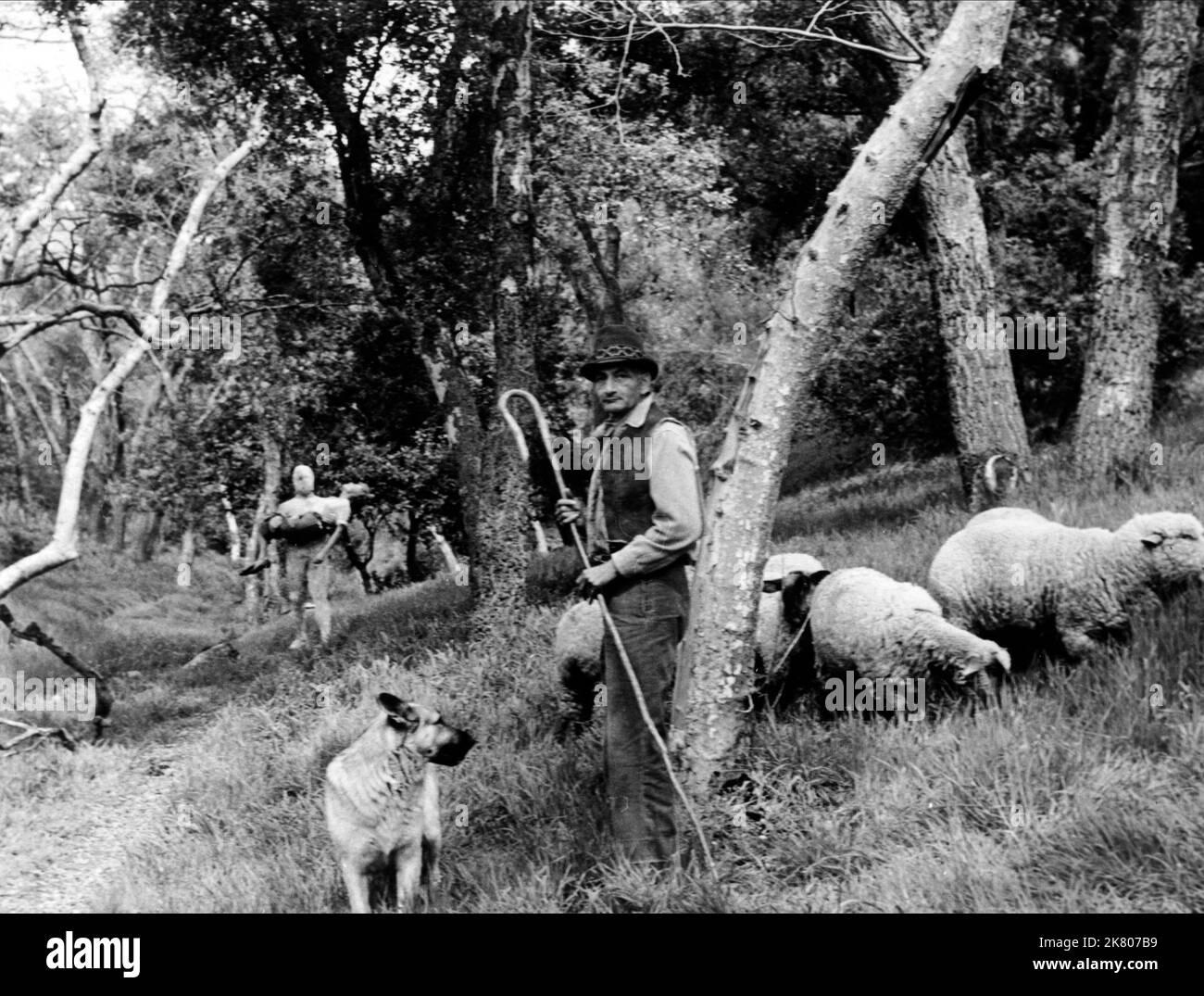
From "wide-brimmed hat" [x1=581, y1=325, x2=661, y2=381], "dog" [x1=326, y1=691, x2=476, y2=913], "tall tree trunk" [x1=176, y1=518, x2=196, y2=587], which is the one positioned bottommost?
"tall tree trunk" [x1=176, y1=518, x2=196, y2=587]

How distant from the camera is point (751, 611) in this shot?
5.73 meters

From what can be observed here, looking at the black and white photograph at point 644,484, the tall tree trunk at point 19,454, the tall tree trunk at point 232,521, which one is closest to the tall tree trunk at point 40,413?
the tall tree trunk at point 19,454

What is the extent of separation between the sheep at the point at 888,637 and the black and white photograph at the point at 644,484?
0.03 meters

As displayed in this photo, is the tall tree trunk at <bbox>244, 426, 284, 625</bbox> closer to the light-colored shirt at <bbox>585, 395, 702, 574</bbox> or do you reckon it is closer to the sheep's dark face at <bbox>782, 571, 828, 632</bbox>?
the sheep's dark face at <bbox>782, 571, 828, 632</bbox>

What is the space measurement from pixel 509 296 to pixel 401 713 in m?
7.19

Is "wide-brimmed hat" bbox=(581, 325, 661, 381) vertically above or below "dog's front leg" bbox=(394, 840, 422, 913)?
above

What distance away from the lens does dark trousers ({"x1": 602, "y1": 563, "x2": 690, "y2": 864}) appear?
5.37m

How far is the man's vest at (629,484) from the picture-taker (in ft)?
17.3

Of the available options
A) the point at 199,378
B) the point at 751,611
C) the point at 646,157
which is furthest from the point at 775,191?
the point at 199,378

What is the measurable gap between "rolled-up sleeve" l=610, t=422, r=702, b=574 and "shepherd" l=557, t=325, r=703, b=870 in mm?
19

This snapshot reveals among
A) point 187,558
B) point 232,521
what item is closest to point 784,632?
point 232,521

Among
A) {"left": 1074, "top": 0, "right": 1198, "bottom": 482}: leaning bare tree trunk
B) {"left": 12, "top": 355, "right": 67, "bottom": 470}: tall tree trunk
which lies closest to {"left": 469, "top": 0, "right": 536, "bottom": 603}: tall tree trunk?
{"left": 1074, "top": 0, "right": 1198, "bottom": 482}: leaning bare tree trunk
